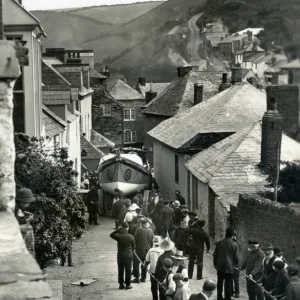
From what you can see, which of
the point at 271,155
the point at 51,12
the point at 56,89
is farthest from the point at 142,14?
the point at 271,155

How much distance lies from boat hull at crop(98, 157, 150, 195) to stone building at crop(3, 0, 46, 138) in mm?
12249

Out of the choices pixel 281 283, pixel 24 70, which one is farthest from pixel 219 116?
pixel 281 283

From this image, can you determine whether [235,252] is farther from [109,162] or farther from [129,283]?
[109,162]

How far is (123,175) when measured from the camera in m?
32.5

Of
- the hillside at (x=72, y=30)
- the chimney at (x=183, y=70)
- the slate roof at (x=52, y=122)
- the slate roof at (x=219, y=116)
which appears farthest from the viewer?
Result: the chimney at (x=183, y=70)

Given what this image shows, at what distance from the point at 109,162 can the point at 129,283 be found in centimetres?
1749

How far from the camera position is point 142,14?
196 feet

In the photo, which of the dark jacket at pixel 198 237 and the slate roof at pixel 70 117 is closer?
the dark jacket at pixel 198 237

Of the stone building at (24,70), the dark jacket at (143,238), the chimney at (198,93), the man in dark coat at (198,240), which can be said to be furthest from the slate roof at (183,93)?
the dark jacket at (143,238)

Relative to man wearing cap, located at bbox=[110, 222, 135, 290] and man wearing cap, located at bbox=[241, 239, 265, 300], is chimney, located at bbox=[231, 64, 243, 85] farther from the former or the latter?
man wearing cap, located at bbox=[241, 239, 265, 300]

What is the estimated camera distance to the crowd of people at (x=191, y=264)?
11164mm

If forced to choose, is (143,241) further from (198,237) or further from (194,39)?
(194,39)

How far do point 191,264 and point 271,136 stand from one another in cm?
652

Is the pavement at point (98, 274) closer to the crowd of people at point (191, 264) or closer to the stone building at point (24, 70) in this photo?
the crowd of people at point (191, 264)
